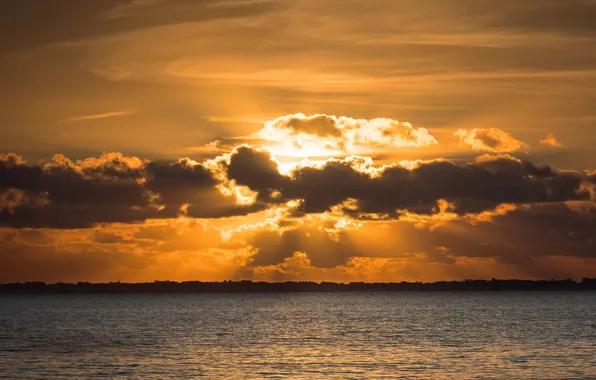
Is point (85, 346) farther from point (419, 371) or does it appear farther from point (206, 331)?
point (419, 371)

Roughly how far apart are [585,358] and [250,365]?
39.6 m

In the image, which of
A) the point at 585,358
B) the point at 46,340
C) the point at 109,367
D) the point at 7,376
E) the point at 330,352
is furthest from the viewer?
the point at 46,340

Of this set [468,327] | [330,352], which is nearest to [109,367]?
[330,352]

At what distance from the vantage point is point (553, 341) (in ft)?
435

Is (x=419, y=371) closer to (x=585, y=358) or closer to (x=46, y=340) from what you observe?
(x=585, y=358)

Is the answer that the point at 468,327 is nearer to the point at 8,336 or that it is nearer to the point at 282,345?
the point at 282,345

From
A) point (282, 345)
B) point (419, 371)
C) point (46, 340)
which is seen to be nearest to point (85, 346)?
point (46, 340)

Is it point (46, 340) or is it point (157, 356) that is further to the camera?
point (46, 340)

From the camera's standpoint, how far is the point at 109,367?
3824 inches

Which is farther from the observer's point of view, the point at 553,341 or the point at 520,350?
the point at 553,341

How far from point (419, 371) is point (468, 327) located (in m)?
82.4

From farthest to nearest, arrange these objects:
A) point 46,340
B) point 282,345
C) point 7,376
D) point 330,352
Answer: point 46,340 → point 282,345 → point 330,352 → point 7,376

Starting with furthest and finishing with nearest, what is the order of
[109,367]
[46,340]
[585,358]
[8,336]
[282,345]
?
[8,336] < [46,340] < [282,345] < [585,358] < [109,367]


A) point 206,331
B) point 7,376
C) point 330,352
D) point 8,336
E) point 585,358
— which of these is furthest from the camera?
point 206,331
